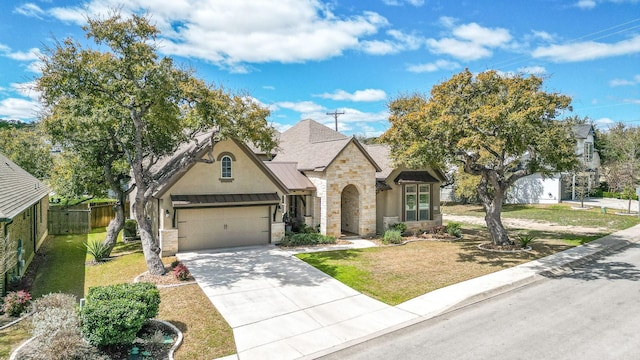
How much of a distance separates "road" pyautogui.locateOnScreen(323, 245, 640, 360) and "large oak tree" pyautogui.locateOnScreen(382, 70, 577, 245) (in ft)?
20.8

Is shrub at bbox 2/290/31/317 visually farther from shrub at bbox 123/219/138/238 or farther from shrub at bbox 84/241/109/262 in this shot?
shrub at bbox 123/219/138/238

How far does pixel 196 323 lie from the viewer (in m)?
10.4

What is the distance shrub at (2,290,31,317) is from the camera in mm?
10781

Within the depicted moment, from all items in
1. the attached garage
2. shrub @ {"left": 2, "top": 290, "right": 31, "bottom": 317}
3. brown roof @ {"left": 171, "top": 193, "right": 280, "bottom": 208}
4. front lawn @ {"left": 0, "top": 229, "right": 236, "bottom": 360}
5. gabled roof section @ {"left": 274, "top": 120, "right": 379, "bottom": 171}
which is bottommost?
front lawn @ {"left": 0, "top": 229, "right": 236, "bottom": 360}

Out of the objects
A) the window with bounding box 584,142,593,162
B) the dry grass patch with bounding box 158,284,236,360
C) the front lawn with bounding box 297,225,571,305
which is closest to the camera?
the dry grass patch with bounding box 158,284,236,360

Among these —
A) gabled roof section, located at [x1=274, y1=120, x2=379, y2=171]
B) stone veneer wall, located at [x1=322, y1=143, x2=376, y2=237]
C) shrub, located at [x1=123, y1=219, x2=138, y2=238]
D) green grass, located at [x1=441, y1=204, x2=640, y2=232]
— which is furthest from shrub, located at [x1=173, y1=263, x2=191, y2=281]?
green grass, located at [x1=441, y1=204, x2=640, y2=232]

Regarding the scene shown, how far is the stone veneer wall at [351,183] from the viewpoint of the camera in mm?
22203

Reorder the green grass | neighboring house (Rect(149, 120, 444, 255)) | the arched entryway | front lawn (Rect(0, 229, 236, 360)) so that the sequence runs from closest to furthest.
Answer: front lawn (Rect(0, 229, 236, 360)) → neighboring house (Rect(149, 120, 444, 255)) → the arched entryway → the green grass

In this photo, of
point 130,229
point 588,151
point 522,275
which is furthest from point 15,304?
point 588,151

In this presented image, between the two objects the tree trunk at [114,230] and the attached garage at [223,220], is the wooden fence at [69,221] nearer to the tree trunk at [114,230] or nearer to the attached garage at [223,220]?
the tree trunk at [114,230]

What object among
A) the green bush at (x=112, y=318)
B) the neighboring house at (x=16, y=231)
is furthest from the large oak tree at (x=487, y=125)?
the neighboring house at (x=16, y=231)

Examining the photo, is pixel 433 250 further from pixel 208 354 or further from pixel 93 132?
pixel 93 132

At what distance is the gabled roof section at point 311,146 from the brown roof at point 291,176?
0.51 m

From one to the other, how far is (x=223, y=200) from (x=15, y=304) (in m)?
9.29
